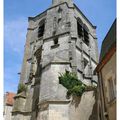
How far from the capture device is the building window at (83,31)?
85.8ft

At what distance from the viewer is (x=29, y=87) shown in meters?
21.4

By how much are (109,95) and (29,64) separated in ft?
53.4

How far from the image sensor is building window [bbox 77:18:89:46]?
26.2 m

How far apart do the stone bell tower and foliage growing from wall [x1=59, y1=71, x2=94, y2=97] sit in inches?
12.1

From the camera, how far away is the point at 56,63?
18219 millimetres

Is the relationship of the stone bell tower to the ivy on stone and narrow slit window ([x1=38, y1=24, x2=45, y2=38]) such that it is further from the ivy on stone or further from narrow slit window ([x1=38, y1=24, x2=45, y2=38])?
the ivy on stone

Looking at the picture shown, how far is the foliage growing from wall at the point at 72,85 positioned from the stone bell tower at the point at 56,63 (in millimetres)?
307

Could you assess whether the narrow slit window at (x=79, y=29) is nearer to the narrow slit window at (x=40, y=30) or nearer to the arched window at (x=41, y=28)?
the arched window at (x=41, y=28)

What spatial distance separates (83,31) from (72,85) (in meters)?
11.7

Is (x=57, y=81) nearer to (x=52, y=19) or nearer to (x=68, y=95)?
(x=68, y=95)

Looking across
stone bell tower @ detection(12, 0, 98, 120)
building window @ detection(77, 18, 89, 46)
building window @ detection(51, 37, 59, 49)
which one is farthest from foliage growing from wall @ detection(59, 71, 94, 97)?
building window @ detection(77, 18, 89, 46)

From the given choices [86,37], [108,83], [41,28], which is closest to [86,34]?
[86,37]

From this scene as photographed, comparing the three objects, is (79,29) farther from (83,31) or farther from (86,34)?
(86,34)

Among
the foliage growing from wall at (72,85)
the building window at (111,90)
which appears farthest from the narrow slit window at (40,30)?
the building window at (111,90)
